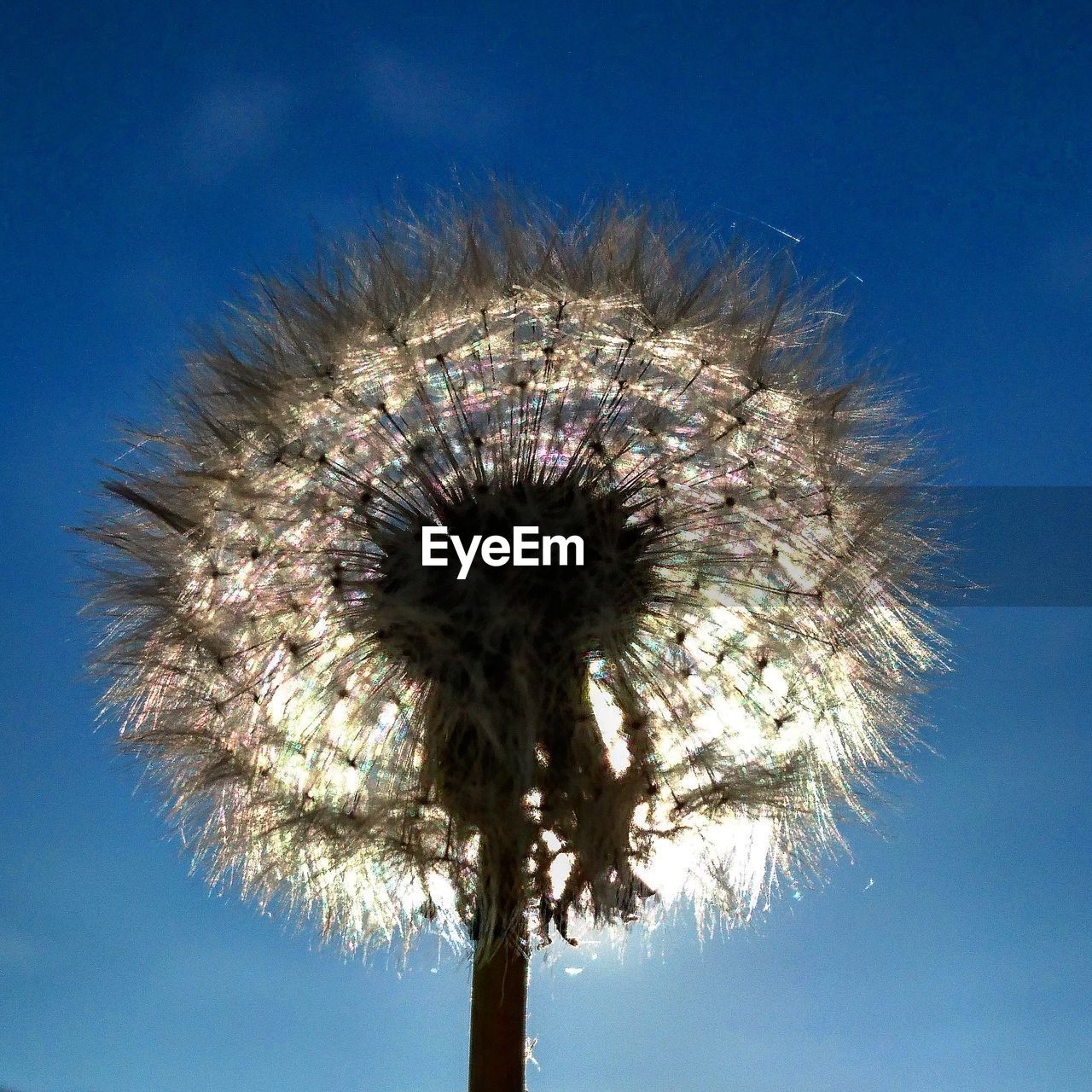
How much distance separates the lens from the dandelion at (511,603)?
11.0 feet

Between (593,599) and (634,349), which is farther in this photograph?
(634,349)

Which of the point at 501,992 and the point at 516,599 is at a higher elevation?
the point at 516,599

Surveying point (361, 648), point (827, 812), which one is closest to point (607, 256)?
point (361, 648)

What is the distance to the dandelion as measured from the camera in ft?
11.0

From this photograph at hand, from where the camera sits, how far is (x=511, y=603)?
132 inches

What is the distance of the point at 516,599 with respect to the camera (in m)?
3.37

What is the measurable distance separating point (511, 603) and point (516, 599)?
2 cm

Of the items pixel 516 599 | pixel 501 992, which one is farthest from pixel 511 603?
pixel 501 992

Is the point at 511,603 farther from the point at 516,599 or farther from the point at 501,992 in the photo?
the point at 501,992

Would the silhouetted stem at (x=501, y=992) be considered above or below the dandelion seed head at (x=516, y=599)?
below

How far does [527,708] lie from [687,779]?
48cm

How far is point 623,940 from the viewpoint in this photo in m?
3.47

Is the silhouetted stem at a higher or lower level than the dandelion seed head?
lower

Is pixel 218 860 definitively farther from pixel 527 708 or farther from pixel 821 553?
pixel 821 553
